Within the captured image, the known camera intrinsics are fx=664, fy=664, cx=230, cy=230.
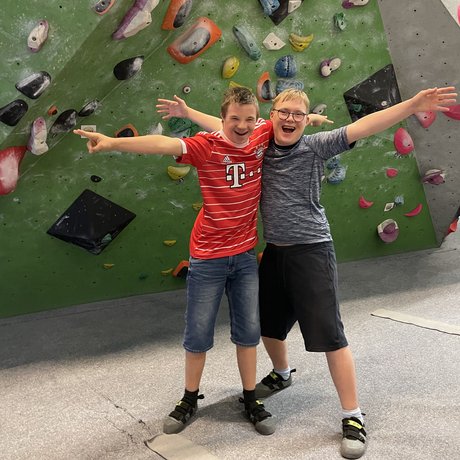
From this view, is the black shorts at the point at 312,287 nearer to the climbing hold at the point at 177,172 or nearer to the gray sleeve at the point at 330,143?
the gray sleeve at the point at 330,143

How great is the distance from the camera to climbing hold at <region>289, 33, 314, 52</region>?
292cm

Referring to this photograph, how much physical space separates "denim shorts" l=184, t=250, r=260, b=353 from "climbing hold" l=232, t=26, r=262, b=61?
1.15 metres

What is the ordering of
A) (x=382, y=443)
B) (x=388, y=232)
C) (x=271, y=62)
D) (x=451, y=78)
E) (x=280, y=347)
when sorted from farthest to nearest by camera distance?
1. (x=388, y=232)
2. (x=451, y=78)
3. (x=271, y=62)
4. (x=280, y=347)
5. (x=382, y=443)

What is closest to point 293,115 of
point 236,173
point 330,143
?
point 330,143

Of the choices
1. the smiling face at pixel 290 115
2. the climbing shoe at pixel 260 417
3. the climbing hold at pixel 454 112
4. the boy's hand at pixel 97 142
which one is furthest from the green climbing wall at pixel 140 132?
the climbing shoe at pixel 260 417

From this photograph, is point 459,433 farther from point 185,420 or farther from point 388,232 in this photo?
point 388,232

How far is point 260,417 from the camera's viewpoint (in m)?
2.06

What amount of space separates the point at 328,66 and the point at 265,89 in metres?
0.32

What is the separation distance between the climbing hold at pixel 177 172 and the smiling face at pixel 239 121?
44.0 inches

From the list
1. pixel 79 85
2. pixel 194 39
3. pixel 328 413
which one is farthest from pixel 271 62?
pixel 328 413

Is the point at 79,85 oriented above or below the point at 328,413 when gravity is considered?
above

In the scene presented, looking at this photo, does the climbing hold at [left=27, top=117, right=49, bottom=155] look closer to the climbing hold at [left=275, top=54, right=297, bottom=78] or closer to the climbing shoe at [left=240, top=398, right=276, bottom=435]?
the climbing hold at [left=275, top=54, right=297, bottom=78]

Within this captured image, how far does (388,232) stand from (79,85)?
2.10m

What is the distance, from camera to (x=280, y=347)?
2.29 m
